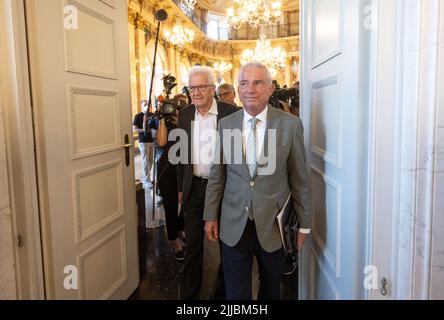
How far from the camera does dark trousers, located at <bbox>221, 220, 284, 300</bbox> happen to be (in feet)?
5.60

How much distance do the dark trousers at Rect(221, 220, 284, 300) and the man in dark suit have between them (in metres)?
0.53

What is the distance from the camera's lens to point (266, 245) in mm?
1625

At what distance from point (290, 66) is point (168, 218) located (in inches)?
694

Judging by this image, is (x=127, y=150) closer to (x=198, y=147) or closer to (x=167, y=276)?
(x=198, y=147)

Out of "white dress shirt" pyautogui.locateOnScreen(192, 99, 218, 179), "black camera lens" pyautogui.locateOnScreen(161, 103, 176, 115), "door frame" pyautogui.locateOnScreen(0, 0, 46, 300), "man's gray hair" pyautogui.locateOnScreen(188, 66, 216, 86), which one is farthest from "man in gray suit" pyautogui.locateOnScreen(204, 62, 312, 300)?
"black camera lens" pyautogui.locateOnScreen(161, 103, 176, 115)

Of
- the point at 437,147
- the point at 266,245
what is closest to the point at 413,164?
the point at 437,147

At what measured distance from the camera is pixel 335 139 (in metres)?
1.40

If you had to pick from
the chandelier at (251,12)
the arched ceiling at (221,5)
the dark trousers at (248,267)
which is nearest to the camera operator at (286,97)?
the dark trousers at (248,267)

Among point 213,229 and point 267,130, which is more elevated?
point 267,130

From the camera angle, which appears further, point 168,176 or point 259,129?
point 168,176

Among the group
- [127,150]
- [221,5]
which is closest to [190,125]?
[127,150]

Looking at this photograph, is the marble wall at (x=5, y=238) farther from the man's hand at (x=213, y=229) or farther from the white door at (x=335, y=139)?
the white door at (x=335, y=139)

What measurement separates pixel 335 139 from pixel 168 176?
1997mm
